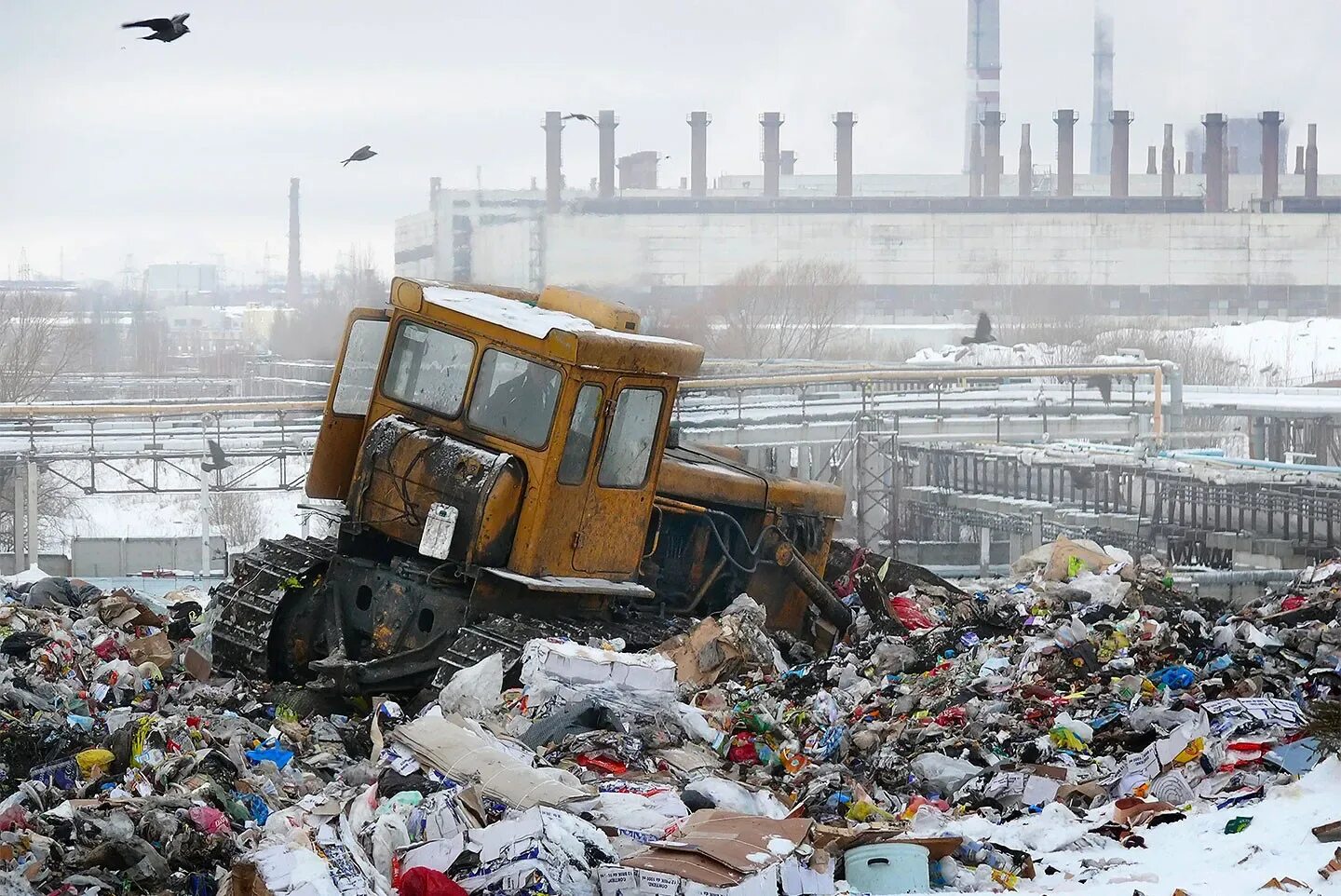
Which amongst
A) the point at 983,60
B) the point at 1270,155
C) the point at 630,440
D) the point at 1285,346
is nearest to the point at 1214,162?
the point at 1270,155

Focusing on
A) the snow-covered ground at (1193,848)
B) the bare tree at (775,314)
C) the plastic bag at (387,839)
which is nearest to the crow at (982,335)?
the bare tree at (775,314)

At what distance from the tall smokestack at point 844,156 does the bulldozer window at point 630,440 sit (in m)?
50.5

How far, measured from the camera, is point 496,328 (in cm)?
811

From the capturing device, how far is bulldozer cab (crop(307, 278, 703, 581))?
7918 millimetres

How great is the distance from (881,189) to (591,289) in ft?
128

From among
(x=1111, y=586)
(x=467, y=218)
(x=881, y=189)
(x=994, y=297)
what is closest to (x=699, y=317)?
(x=467, y=218)

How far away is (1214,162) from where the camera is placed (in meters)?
57.0

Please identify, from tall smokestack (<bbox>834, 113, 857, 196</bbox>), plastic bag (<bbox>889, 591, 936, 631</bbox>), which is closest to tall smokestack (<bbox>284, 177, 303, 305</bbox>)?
tall smokestack (<bbox>834, 113, 857, 196</bbox>)

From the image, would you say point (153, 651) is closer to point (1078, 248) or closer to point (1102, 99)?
point (1078, 248)

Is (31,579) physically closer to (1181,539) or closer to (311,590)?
(311,590)

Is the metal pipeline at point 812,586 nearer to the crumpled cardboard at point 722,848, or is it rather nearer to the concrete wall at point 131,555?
the crumpled cardboard at point 722,848

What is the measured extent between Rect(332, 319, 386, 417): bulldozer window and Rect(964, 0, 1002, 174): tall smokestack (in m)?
69.1

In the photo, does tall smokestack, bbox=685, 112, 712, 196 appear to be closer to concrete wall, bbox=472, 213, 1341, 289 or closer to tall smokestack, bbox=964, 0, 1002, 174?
concrete wall, bbox=472, 213, 1341, 289

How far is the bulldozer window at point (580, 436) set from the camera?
26.1 feet
